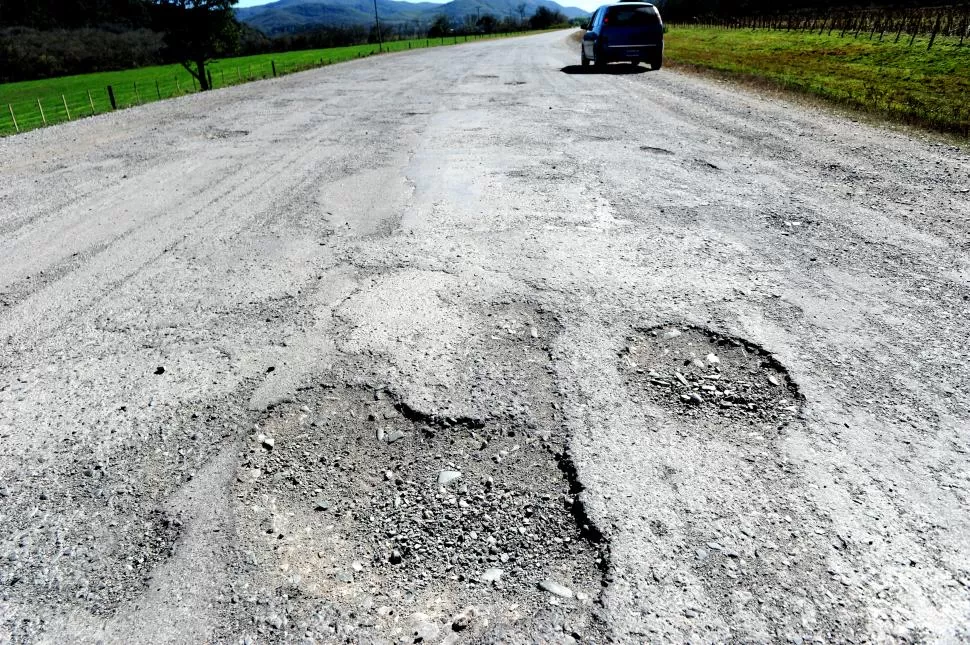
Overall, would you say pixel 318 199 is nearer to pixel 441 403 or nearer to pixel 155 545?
pixel 441 403

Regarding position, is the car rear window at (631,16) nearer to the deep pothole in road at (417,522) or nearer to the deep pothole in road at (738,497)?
the deep pothole in road at (738,497)

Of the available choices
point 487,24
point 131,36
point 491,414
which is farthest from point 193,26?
point 487,24

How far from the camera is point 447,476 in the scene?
219cm

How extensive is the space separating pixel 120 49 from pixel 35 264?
63509 mm

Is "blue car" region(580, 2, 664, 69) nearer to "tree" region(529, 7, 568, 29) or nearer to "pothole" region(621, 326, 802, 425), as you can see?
"pothole" region(621, 326, 802, 425)

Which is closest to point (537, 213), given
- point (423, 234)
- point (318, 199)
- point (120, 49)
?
point (423, 234)

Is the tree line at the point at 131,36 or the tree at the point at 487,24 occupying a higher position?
the tree at the point at 487,24

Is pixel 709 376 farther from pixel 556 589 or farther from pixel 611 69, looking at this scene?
pixel 611 69

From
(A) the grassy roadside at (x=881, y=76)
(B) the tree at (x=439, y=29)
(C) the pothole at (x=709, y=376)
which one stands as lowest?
(C) the pothole at (x=709, y=376)

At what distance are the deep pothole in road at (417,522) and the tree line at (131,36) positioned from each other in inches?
965

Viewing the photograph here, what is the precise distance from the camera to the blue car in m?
14.9

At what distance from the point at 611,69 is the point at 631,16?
159cm

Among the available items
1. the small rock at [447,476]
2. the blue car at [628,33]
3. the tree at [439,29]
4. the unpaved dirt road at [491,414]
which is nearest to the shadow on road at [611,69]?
the blue car at [628,33]

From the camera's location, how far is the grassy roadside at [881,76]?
28.5 ft
